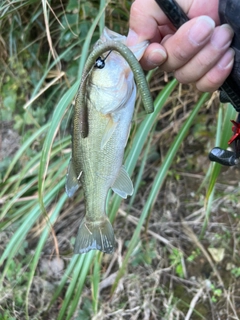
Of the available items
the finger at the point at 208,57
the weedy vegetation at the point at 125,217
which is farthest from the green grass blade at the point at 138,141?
the finger at the point at 208,57

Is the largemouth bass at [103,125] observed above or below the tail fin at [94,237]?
above

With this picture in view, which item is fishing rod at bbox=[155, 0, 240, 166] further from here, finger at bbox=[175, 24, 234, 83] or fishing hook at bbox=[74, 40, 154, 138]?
fishing hook at bbox=[74, 40, 154, 138]

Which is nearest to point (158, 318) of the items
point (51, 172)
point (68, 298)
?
point (68, 298)

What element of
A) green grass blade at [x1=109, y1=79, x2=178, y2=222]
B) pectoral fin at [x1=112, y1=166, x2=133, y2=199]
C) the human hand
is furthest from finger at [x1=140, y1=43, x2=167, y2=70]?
green grass blade at [x1=109, y1=79, x2=178, y2=222]

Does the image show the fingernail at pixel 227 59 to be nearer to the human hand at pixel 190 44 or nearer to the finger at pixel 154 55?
the human hand at pixel 190 44

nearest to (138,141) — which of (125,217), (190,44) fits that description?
(125,217)

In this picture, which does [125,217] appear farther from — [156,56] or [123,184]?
[156,56]
